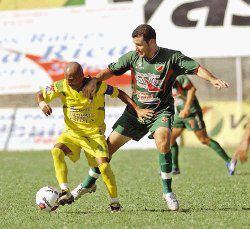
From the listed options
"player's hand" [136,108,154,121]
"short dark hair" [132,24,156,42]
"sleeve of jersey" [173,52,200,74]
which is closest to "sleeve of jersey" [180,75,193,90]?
"sleeve of jersey" [173,52,200,74]

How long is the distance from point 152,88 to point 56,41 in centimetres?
1292

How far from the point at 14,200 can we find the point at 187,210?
2.55 meters

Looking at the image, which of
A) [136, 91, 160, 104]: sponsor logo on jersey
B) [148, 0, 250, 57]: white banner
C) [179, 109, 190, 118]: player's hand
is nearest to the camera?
[136, 91, 160, 104]: sponsor logo on jersey

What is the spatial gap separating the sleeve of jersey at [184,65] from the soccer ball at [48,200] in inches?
83.1

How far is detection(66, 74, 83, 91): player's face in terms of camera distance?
8938mm

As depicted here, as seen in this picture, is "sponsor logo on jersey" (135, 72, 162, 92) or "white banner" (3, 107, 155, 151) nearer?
"sponsor logo on jersey" (135, 72, 162, 92)

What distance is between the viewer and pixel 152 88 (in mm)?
9508

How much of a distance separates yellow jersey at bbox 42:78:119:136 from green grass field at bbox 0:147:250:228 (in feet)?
3.21

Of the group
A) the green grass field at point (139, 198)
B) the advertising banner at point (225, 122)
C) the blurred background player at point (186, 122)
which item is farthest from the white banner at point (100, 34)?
the blurred background player at point (186, 122)

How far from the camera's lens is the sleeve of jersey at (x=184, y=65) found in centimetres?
938

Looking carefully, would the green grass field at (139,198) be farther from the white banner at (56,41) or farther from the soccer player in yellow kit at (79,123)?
the white banner at (56,41)

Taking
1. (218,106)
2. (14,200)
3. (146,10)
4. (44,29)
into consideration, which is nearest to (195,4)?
(146,10)

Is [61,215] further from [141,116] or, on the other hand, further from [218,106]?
[218,106]

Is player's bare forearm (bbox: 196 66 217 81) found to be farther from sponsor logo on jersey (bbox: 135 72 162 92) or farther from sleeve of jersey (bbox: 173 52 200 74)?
sponsor logo on jersey (bbox: 135 72 162 92)
